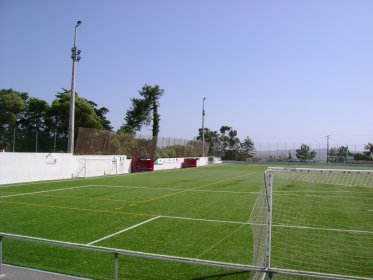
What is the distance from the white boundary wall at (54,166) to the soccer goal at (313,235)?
14319 mm

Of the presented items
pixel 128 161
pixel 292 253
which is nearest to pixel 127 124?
pixel 128 161

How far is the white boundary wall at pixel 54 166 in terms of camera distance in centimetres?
1994

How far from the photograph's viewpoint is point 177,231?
9.02 meters

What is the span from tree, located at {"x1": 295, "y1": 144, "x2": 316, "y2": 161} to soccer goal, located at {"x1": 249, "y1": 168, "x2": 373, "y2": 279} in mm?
58342

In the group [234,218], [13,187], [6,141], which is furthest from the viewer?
[6,141]

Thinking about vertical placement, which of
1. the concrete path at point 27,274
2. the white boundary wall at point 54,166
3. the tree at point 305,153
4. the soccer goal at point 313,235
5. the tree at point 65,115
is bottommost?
the concrete path at point 27,274

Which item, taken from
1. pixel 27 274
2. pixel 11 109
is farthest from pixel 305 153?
pixel 27 274

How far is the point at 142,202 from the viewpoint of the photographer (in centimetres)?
1402

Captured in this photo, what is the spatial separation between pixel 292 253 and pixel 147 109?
48.7 m

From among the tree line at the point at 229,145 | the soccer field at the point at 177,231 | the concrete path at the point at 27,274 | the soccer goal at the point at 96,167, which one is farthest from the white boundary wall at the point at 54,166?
the tree line at the point at 229,145

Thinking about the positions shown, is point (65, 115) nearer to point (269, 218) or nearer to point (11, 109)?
point (11, 109)

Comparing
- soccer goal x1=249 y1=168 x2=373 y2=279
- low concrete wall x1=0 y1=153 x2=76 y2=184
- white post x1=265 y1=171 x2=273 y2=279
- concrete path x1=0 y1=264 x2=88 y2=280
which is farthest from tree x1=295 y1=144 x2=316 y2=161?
concrete path x1=0 y1=264 x2=88 y2=280

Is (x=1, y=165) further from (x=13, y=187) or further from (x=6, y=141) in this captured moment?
(x=6, y=141)

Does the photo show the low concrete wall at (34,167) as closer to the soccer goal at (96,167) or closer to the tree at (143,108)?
the soccer goal at (96,167)
